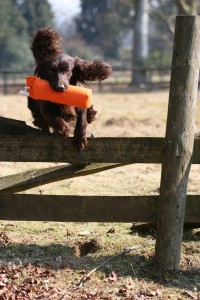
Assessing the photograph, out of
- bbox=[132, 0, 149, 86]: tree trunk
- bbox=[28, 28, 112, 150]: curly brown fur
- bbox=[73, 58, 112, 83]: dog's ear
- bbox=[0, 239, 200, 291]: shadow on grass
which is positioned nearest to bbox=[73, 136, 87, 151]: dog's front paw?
bbox=[28, 28, 112, 150]: curly brown fur

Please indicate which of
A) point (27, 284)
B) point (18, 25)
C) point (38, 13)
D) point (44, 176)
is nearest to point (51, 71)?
point (44, 176)

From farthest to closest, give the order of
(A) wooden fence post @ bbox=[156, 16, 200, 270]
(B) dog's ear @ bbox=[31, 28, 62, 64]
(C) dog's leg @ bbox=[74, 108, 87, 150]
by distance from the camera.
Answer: (B) dog's ear @ bbox=[31, 28, 62, 64], (C) dog's leg @ bbox=[74, 108, 87, 150], (A) wooden fence post @ bbox=[156, 16, 200, 270]

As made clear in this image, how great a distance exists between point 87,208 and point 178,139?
1.02 metres

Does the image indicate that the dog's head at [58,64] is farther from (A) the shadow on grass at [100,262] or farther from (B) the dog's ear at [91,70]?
(A) the shadow on grass at [100,262]

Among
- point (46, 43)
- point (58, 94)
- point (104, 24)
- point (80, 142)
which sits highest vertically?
point (104, 24)

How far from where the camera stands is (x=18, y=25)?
2026 inches

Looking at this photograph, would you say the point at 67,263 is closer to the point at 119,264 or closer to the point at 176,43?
the point at 119,264

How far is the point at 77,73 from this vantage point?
5270 millimetres

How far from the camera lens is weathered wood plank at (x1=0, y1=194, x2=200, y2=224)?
15.7 ft

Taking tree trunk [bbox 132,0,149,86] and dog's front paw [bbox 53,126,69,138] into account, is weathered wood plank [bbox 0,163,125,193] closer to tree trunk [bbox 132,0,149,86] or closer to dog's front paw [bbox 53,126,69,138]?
dog's front paw [bbox 53,126,69,138]

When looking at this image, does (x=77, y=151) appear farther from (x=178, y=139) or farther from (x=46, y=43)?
(x=46, y=43)

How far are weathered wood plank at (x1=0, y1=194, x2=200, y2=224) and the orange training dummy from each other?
0.84 meters

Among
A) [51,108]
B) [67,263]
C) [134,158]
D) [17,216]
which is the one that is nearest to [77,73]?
[51,108]

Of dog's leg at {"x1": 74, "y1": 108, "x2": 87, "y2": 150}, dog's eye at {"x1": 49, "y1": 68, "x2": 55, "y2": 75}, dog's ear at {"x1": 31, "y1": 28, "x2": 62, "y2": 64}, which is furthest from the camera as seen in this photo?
dog's ear at {"x1": 31, "y1": 28, "x2": 62, "y2": 64}
